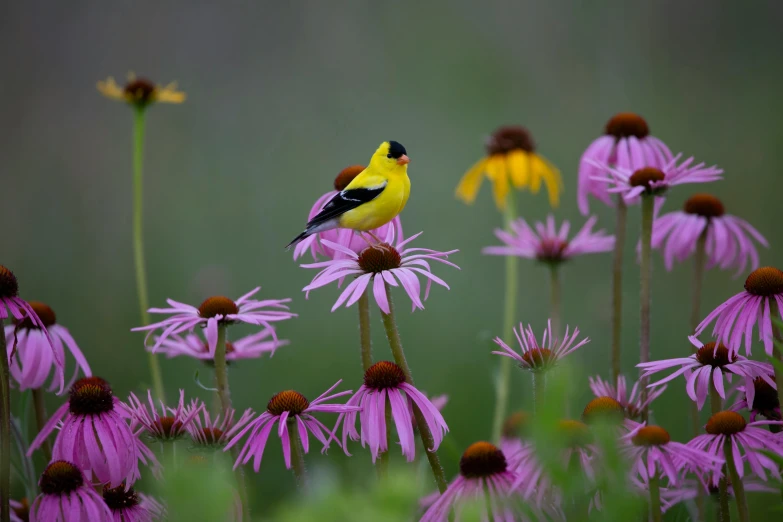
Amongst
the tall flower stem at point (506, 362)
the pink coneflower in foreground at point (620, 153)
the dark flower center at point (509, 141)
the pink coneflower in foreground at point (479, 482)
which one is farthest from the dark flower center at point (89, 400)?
the dark flower center at point (509, 141)

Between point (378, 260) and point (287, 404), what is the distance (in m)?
0.19

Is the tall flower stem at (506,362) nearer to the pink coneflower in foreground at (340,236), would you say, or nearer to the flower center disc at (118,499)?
the pink coneflower in foreground at (340,236)

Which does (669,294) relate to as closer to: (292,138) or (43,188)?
(292,138)

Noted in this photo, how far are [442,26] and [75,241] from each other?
213 cm

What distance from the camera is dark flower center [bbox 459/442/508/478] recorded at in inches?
28.8

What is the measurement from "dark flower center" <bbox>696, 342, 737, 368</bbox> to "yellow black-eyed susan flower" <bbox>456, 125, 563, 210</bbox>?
79 cm

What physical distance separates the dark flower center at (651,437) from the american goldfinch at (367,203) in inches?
15.5

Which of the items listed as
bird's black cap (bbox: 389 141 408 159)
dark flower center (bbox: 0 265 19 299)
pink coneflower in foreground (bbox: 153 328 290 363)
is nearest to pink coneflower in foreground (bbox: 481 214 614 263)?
bird's black cap (bbox: 389 141 408 159)

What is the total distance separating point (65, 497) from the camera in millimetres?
752

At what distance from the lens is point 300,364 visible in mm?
2592

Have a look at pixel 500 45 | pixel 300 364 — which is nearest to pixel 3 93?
pixel 300 364

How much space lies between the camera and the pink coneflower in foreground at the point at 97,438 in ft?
2.68

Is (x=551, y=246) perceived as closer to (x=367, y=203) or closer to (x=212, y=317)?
(x=367, y=203)

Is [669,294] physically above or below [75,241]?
below
